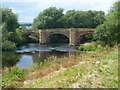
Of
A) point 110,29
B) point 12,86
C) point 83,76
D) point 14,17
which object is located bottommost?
point 12,86

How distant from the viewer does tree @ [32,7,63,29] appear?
53.0 m

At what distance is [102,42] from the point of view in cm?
2936

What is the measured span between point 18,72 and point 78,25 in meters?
45.5

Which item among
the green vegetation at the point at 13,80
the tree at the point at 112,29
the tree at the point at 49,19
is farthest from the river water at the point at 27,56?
the tree at the point at 49,19

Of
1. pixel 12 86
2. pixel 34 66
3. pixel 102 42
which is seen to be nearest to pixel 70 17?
pixel 102 42

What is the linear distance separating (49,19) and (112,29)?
29215 mm

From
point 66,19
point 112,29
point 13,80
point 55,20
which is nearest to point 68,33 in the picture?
point 66,19

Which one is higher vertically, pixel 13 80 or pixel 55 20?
pixel 55 20

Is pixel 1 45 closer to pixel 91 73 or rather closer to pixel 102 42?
pixel 102 42

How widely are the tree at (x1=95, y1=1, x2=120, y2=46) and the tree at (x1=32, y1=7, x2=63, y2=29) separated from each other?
27610mm

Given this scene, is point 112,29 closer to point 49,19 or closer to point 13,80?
point 13,80

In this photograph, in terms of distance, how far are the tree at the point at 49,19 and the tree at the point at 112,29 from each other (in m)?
27.6

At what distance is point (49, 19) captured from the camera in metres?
52.7

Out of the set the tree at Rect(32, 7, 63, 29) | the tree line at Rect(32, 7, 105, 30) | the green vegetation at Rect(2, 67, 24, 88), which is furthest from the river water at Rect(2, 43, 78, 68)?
the tree line at Rect(32, 7, 105, 30)
